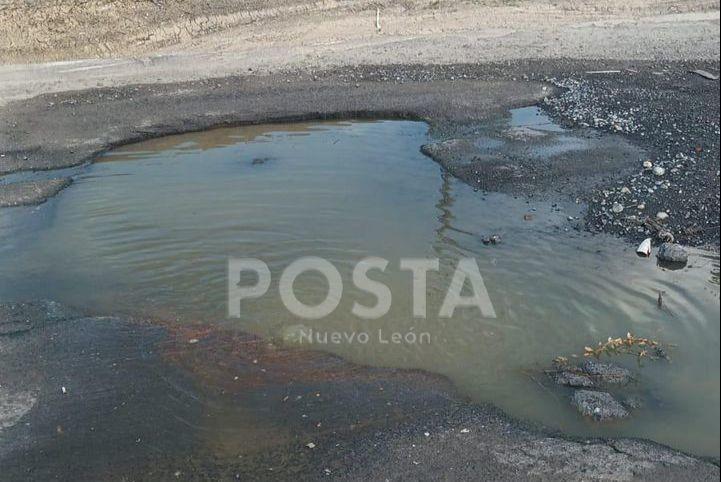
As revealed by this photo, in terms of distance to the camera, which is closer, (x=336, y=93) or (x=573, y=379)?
(x=573, y=379)

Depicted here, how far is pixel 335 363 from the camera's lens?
6090 millimetres

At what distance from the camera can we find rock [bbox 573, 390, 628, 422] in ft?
17.5

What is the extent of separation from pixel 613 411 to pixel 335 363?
243 cm

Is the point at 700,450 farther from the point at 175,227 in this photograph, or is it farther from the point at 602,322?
the point at 175,227

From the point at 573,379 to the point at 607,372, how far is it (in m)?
0.34

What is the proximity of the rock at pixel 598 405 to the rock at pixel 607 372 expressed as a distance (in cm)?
20

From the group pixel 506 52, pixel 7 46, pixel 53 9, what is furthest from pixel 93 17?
pixel 506 52

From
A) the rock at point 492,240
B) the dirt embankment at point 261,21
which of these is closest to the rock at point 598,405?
the rock at point 492,240

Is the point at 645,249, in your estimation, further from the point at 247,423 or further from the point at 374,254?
the point at 247,423

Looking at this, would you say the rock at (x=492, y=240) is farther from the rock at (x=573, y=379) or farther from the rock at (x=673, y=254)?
the rock at (x=573, y=379)

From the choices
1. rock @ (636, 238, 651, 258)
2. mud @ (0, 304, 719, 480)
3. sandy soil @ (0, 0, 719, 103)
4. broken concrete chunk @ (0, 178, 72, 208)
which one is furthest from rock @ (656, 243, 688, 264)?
sandy soil @ (0, 0, 719, 103)

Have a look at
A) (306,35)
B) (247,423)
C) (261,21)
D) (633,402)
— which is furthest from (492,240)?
(261,21)

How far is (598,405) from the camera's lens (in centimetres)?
539

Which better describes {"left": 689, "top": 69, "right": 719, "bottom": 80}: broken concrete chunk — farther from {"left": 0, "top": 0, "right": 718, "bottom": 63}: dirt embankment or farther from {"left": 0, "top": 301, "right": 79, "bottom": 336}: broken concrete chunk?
{"left": 0, "top": 301, "right": 79, "bottom": 336}: broken concrete chunk
